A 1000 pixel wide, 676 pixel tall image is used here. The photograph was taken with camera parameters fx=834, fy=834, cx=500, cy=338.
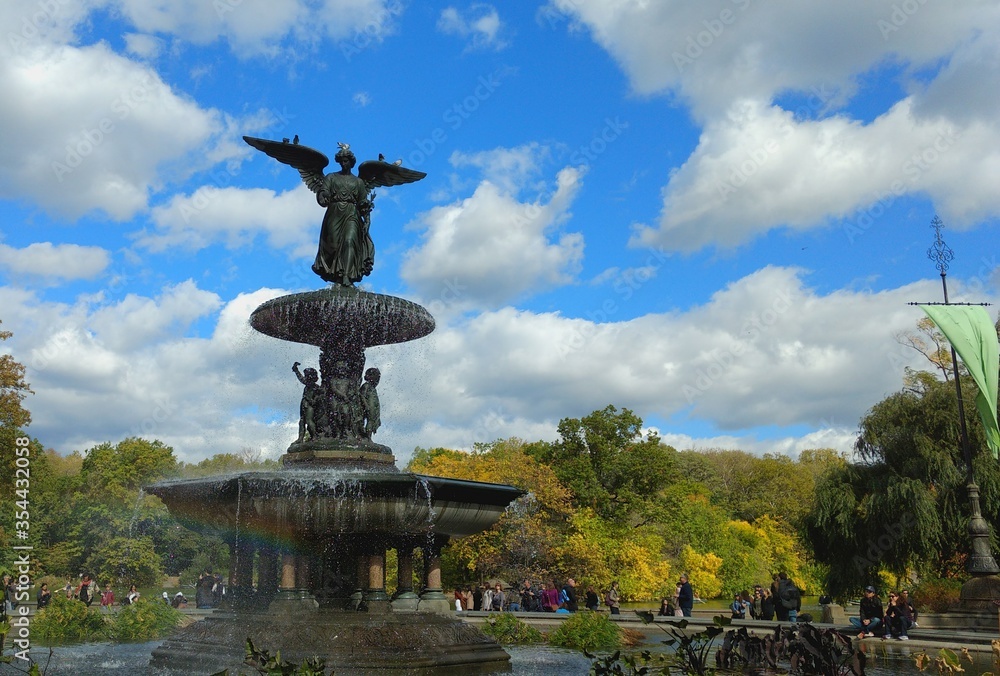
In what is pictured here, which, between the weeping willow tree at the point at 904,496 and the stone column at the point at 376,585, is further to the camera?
the weeping willow tree at the point at 904,496

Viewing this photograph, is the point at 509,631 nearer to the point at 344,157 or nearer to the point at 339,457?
the point at 339,457

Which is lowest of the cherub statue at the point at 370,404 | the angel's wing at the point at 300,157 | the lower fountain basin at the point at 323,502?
the lower fountain basin at the point at 323,502

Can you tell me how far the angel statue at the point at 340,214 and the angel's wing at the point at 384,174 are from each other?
6 centimetres

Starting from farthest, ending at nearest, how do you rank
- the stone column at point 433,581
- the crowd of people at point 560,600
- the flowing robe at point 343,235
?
the crowd of people at point 560,600 < the flowing robe at point 343,235 < the stone column at point 433,581

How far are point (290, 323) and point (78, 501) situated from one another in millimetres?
45265

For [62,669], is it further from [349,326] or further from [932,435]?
[932,435]

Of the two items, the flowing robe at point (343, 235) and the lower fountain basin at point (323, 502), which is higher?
the flowing robe at point (343, 235)

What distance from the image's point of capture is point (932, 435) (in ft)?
82.9

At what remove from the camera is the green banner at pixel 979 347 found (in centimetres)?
1933

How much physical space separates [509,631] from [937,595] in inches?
546

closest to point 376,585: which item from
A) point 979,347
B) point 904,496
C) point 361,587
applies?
point 361,587

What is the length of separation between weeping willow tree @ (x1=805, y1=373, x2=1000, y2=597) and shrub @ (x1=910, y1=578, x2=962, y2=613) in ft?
7.47

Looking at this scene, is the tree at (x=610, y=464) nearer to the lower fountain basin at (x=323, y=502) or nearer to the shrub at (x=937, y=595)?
the shrub at (x=937, y=595)

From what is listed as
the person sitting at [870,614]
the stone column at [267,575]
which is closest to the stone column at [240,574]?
the stone column at [267,575]
